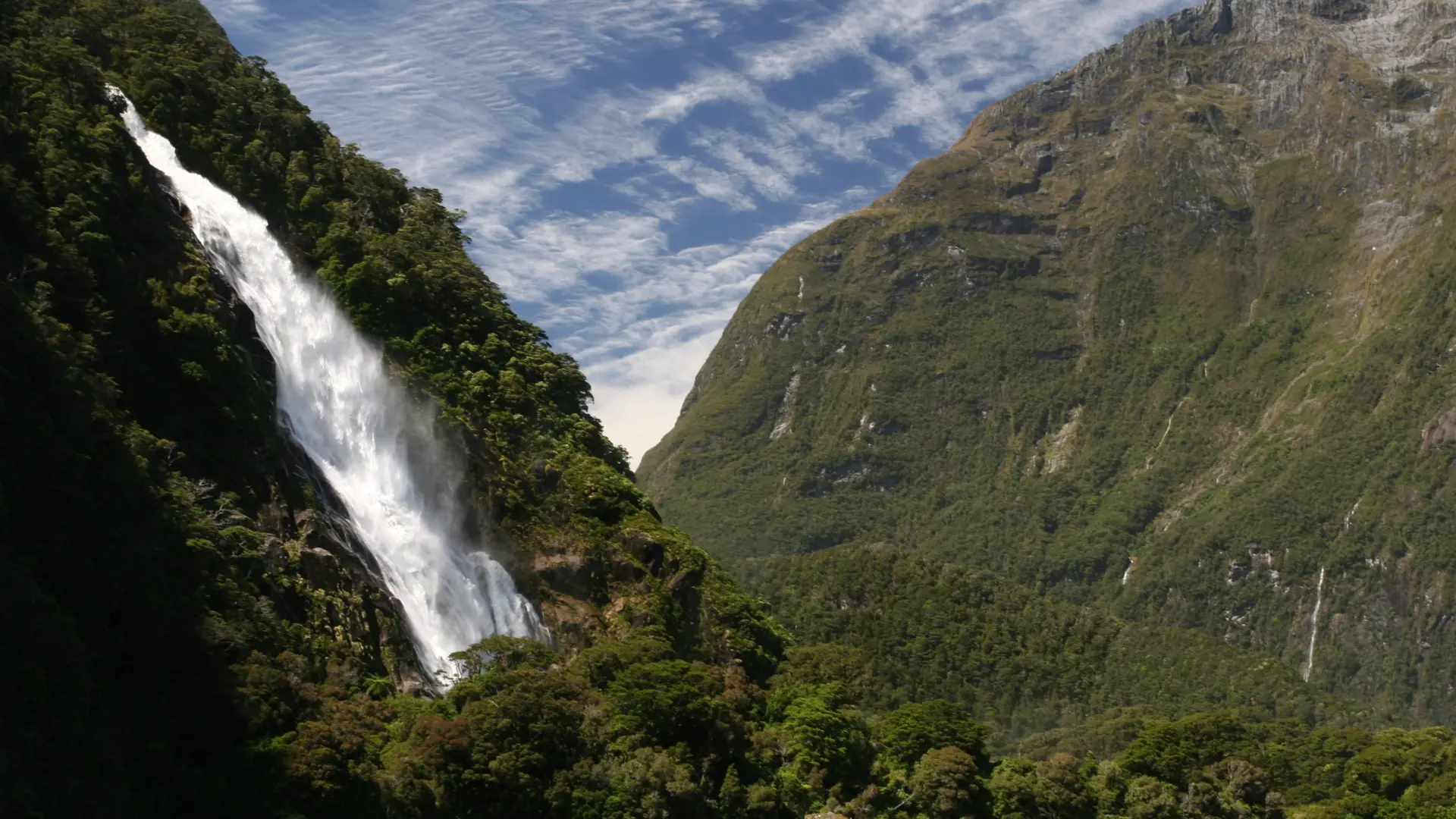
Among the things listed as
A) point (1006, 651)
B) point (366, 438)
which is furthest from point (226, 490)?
point (1006, 651)

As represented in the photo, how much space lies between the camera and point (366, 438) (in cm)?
7938

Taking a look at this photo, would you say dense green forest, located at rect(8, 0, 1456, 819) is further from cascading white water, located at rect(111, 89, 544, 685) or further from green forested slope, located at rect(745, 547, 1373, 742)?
green forested slope, located at rect(745, 547, 1373, 742)

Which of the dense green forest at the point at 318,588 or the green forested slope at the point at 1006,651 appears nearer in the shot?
the dense green forest at the point at 318,588

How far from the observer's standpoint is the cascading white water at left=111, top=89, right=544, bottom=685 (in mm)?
74438

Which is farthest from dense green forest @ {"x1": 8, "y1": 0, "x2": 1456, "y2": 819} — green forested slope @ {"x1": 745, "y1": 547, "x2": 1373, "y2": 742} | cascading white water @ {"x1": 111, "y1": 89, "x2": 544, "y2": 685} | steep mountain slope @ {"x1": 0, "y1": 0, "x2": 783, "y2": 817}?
green forested slope @ {"x1": 745, "y1": 547, "x2": 1373, "y2": 742}

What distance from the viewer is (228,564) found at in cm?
5941

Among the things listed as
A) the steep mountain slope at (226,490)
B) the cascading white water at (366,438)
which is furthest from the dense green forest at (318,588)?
the cascading white water at (366,438)

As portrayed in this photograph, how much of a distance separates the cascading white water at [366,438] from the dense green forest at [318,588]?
64.6 inches

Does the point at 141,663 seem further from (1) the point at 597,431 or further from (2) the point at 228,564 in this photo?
(1) the point at 597,431

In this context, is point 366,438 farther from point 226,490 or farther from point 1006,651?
point 1006,651

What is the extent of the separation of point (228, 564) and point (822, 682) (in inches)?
1308

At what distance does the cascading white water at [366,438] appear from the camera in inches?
2931

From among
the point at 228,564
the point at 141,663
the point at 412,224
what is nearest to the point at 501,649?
the point at 228,564

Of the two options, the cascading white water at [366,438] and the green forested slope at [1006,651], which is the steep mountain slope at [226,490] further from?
the green forested slope at [1006,651]
